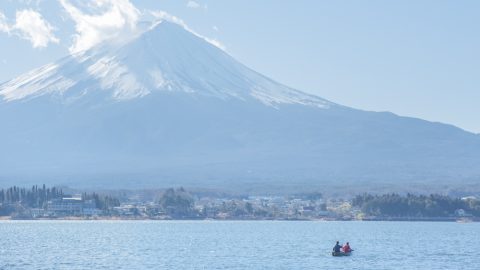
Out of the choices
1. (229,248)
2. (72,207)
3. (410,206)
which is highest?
(72,207)

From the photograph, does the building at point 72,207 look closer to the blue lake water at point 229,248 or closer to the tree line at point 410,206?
the blue lake water at point 229,248

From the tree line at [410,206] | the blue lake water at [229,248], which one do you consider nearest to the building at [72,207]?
the blue lake water at [229,248]

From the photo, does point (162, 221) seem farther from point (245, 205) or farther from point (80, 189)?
point (80, 189)

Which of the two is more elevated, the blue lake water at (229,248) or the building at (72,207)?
the building at (72,207)

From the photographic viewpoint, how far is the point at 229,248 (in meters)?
76.2

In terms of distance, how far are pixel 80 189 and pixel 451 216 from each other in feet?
199

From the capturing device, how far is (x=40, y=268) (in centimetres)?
5844

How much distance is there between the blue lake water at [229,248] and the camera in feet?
209

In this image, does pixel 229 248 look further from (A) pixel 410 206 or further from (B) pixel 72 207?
(B) pixel 72 207

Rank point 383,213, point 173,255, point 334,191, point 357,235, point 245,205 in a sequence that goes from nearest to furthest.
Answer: point 173,255 < point 357,235 < point 383,213 < point 245,205 < point 334,191

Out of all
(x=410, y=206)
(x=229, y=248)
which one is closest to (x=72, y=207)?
(x=410, y=206)

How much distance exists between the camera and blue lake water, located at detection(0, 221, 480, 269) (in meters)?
63.6

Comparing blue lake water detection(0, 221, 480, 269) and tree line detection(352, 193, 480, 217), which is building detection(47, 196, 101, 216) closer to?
blue lake water detection(0, 221, 480, 269)

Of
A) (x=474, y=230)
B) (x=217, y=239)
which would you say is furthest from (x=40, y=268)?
(x=474, y=230)
